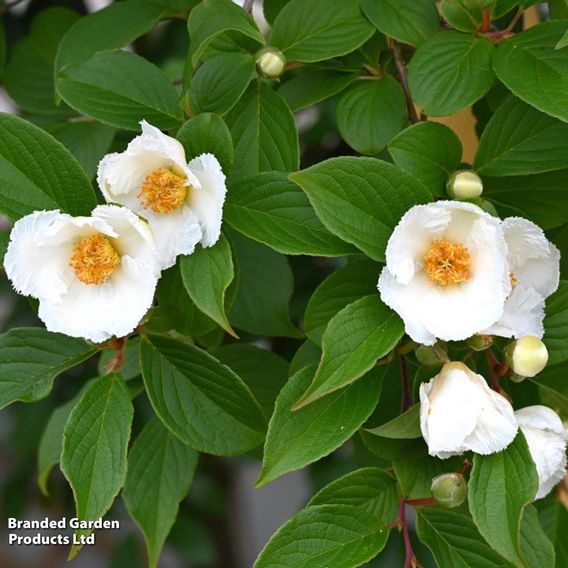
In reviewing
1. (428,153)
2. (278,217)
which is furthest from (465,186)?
(278,217)

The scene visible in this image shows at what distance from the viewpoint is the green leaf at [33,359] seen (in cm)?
77

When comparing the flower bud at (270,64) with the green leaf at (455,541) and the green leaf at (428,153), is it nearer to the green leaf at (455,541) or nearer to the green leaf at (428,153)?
the green leaf at (428,153)

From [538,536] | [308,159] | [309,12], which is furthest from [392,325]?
[308,159]

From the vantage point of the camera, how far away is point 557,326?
2.49ft

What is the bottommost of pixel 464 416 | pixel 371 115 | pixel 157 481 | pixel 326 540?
pixel 157 481

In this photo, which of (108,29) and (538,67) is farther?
(108,29)

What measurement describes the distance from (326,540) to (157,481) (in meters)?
0.26

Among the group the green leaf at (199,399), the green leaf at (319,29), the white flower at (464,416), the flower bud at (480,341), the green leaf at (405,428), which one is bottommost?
the green leaf at (199,399)

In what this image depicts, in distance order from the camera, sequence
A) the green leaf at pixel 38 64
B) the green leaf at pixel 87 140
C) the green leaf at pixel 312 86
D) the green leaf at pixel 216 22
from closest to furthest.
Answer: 1. the green leaf at pixel 216 22
2. the green leaf at pixel 312 86
3. the green leaf at pixel 87 140
4. the green leaf at pixel 38 64

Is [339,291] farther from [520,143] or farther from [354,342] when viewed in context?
[520,143]

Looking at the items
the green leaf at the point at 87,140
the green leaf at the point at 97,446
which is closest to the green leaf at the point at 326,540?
the green leaf at the point at 97,446

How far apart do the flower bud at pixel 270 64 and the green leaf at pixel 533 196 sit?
0.64ft

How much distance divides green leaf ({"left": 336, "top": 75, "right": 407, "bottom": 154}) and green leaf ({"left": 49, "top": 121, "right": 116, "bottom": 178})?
0.28 metres

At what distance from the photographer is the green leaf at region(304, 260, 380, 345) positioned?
0.73 m
